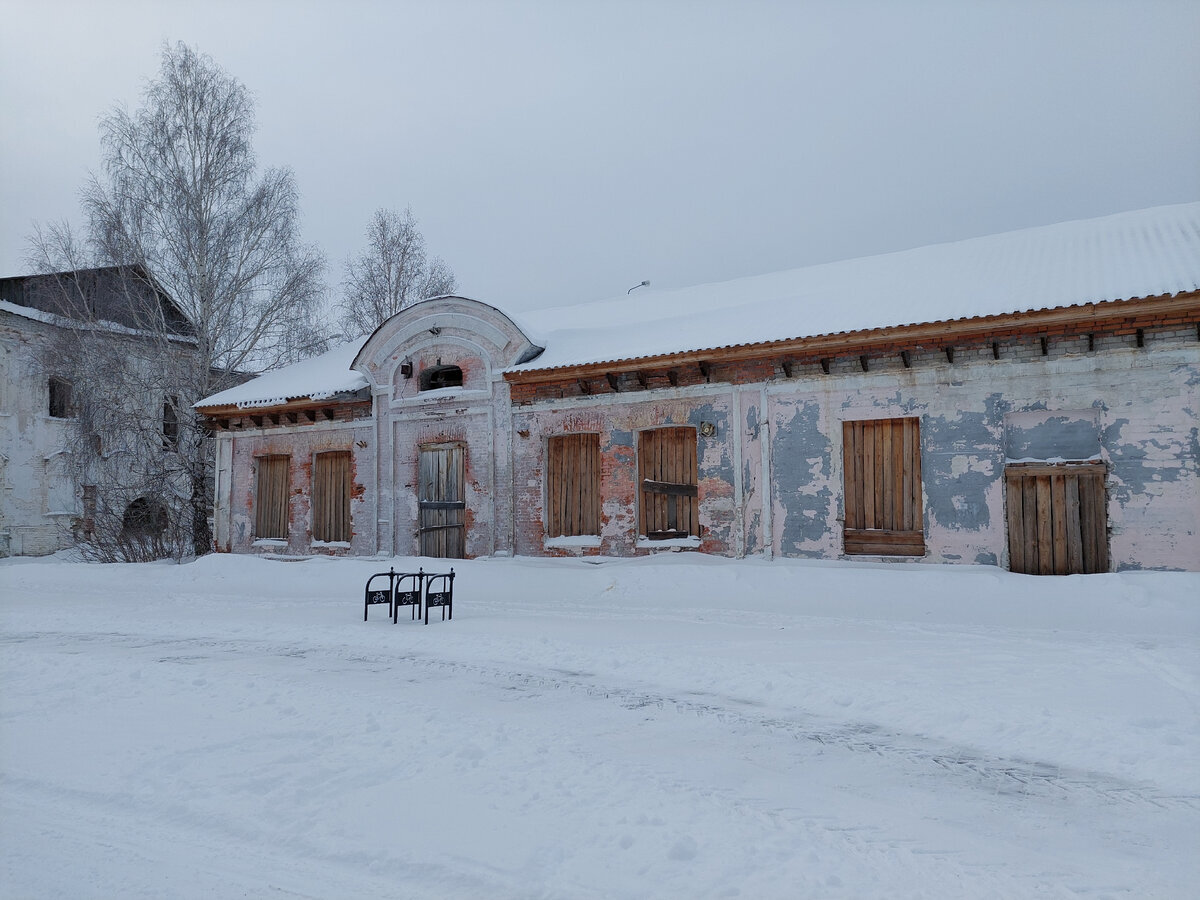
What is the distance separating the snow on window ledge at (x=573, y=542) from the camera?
542 inches

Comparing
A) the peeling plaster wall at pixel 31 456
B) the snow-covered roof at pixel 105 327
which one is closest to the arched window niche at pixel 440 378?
the snow-covered roof at pixel 105 327

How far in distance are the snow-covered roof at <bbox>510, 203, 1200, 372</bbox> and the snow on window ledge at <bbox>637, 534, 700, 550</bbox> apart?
2.97 meters

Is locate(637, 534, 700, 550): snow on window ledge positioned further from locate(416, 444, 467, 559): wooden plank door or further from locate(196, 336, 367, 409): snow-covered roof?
locate(196, 336, 367, 409): snow-covered roof

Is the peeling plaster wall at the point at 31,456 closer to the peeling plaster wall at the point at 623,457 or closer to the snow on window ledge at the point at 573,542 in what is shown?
the peeling plaster wall at the point at 623,457

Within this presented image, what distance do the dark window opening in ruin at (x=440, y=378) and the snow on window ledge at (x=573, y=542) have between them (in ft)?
12.4

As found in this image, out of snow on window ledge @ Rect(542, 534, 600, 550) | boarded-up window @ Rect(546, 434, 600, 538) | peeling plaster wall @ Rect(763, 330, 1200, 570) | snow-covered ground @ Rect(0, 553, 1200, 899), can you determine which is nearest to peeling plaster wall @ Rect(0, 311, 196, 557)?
boarded-up window @ Rect(546, 434, 600, 538)

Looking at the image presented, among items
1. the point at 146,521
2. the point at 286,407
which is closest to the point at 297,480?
the point at 286,407

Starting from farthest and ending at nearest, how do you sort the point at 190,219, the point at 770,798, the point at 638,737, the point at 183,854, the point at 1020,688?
1. the point at 190,219
2. the point at 1020,688
3. the point at 638,737
4. the point at 770,798
5. the point at 183,854

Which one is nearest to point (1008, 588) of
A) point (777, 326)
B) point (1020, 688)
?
point (1020, 688)

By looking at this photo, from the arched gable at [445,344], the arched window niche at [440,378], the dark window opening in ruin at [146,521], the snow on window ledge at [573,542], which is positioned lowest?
the snow on window ledge at [573,542]

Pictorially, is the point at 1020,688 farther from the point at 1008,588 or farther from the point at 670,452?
the point at 670,452

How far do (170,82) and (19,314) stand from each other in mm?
8865

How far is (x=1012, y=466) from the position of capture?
10648 mm

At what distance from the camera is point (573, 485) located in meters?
14.2
